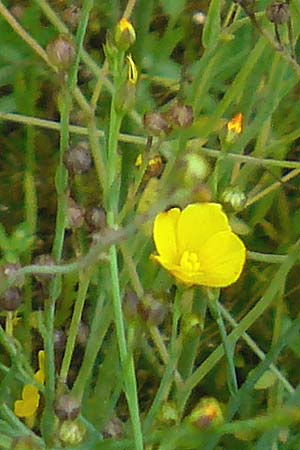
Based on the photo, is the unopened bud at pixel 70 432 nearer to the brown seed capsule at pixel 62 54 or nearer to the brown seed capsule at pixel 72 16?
the brown seed capsule at pixel 62 54

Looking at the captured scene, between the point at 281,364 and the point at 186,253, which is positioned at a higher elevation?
the point at 186,253

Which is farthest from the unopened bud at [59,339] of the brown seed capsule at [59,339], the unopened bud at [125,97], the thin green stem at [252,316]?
Answer: the unopened bud at [125,97]

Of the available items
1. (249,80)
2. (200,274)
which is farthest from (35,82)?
(200,274)

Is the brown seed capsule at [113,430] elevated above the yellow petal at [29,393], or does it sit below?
above

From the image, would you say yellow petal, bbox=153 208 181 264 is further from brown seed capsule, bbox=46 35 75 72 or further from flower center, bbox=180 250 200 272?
brown seed capsule, bbox=46 35 75 72

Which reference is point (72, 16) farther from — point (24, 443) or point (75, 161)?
point (24, 443)

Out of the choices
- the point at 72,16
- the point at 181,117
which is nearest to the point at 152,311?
the point at 181,117

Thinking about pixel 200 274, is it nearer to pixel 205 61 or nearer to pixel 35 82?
pixel 205 61
